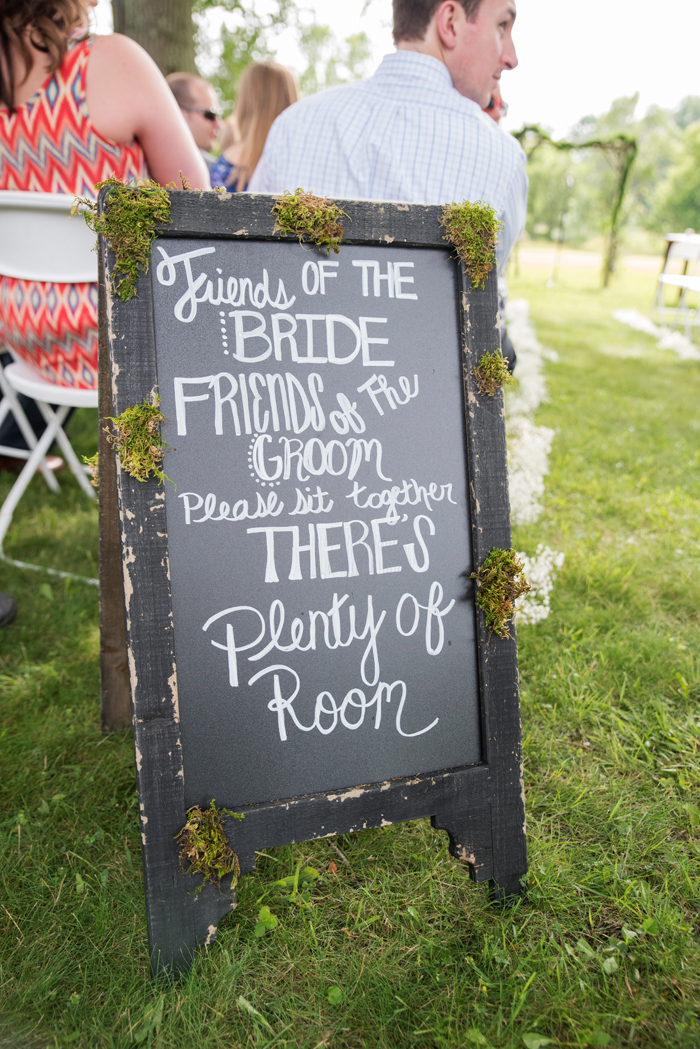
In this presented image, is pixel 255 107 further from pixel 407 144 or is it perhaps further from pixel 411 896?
pixel 411 896

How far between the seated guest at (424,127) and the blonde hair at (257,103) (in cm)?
202

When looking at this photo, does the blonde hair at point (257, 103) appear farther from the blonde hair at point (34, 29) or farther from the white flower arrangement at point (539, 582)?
the white flower arrangement at point (539, 582)

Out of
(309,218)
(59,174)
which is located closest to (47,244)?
(59,174)

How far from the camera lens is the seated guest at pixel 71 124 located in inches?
73.4

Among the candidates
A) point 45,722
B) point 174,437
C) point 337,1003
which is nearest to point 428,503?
point 174,437

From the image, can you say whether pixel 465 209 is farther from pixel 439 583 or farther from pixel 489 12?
pixel 489 12

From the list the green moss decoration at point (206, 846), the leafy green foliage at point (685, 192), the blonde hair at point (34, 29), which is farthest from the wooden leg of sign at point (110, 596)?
the leafy green foliage at point (685, 192)

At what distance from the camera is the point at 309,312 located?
1298mm

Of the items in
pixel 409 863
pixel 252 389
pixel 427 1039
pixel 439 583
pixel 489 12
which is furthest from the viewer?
pixel 489 12

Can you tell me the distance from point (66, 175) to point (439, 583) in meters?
1.77

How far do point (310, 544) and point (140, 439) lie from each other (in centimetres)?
39

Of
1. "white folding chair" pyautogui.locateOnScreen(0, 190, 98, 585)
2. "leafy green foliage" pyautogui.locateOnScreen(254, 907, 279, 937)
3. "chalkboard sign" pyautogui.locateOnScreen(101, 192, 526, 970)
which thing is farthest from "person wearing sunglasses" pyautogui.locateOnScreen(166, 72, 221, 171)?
"leafy green foliage" pyautogui.locateOnScreen(254, 907, 279, 937)

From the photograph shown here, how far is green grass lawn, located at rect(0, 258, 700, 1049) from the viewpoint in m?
1.19

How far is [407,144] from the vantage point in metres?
1.90
